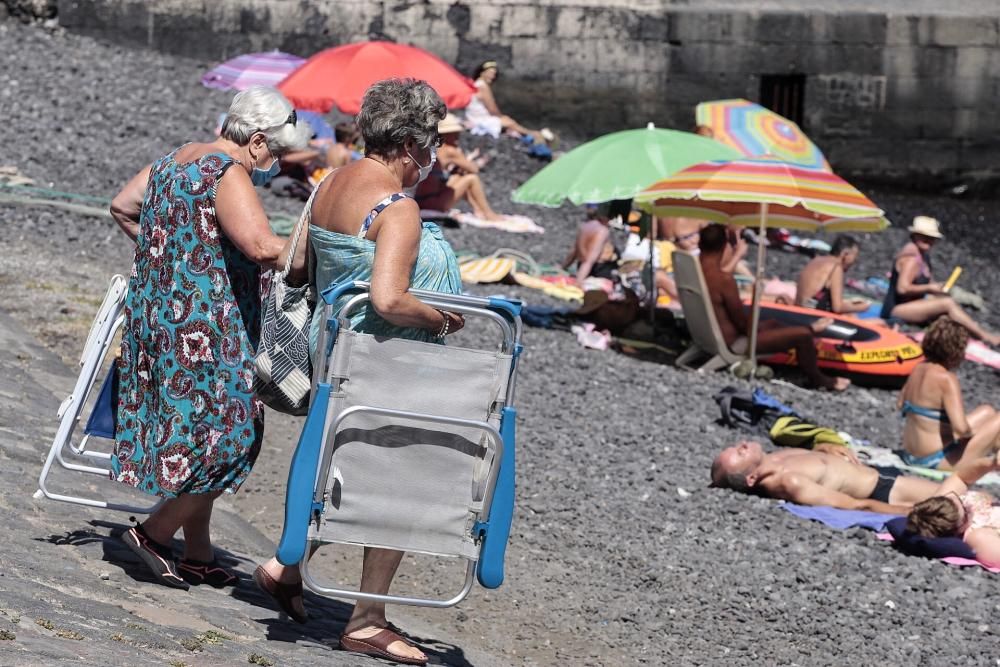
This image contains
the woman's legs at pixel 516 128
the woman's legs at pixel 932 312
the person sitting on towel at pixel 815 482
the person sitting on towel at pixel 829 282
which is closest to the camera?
the person sitting on towel at pixel 815 482

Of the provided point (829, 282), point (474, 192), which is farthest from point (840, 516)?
point (474, 192)

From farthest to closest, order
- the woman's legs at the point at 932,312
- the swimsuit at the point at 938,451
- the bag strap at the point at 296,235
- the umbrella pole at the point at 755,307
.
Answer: the woman's legs at the point at 932,312 < the umbrella pole at the point at 755,307 < the swimsuit at the point at 938,451 < the bag strap at the point at 296,235

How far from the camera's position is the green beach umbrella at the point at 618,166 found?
1129 centimetres

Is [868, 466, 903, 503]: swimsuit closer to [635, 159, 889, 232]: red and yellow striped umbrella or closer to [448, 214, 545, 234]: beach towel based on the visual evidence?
[635, 159, 889, 232]: red and yellow striped umbrella

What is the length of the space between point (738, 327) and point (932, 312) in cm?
307

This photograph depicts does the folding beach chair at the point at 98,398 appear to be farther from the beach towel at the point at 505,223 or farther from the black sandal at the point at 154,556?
the beach towel at the point at 505,223

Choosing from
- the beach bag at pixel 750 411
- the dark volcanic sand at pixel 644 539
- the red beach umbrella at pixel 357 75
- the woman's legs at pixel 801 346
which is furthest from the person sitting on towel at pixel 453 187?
the beach bag at pixel 750 411

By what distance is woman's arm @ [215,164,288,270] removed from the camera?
4453 millimetres

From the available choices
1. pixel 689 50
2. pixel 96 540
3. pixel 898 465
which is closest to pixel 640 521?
pixel 898 465

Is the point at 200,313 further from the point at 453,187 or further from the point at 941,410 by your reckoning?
the point at 453,187

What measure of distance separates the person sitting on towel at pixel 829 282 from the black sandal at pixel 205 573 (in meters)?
9.17

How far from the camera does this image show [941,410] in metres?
8.98

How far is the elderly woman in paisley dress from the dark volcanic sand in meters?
0.54

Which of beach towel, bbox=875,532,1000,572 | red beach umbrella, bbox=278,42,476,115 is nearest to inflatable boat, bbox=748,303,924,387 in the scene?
red beach umbrella, bbox=278,42,476,115
